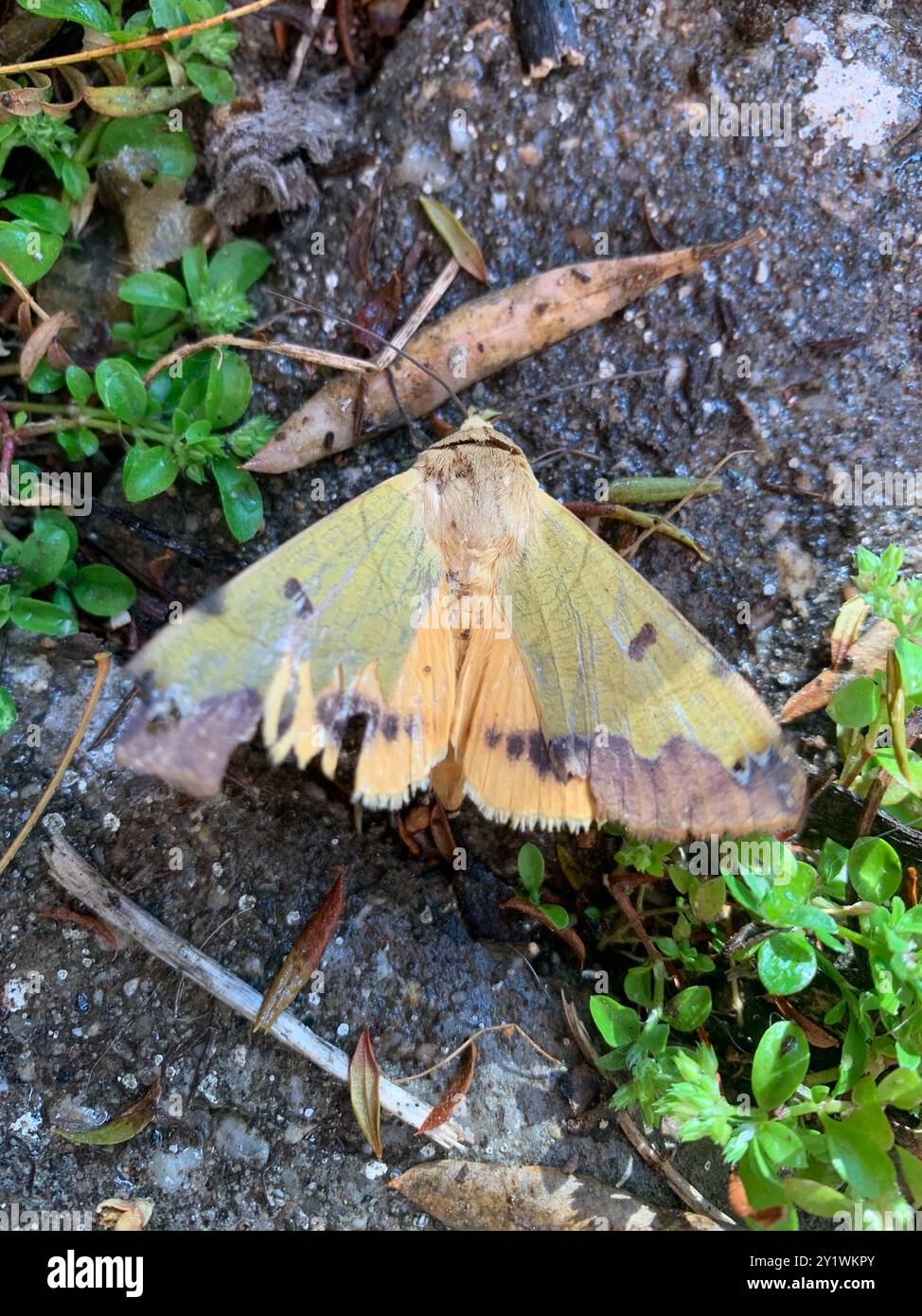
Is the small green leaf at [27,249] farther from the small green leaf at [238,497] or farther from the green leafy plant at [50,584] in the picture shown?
the small green leaf at [238,497]

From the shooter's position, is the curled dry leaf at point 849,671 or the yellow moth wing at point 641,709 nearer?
the yellow moth wing at point 641,709

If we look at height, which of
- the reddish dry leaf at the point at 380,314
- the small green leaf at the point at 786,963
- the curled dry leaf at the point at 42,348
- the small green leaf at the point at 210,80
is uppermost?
the small green leaf at the point at 210,80

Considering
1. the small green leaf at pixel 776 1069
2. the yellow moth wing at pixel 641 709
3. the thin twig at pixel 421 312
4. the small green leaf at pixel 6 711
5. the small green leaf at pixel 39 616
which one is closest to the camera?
the small green leaf at pixel 776 1069

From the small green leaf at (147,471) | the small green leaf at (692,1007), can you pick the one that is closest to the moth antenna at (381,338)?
the small green leaf at (147,471)

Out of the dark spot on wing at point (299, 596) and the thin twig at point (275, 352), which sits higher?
the thin twig at point (275, 352)

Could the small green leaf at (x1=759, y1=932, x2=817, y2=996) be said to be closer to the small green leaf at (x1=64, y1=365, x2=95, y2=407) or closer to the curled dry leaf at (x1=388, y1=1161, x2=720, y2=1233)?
the curled dry leaf at (x1=388, y1=1161, x2=720, y2=1233)

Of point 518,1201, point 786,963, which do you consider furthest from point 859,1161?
point 518,1201

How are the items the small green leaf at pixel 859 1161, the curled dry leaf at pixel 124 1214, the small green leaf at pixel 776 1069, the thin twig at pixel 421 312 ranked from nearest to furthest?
the small green leaf at pixel 859 1161 → the small green leaf at pixel 776 1069 → the curled dry leaf at pixel 124 1214 → the thin twig at pixel 421 312
